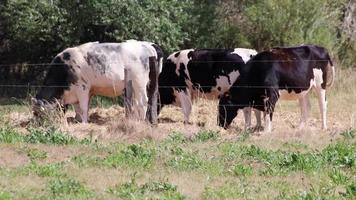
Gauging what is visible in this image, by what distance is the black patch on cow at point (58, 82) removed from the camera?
17.2 meters

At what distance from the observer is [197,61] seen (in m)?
19.0

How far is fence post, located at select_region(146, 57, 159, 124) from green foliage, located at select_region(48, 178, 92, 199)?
8059mm

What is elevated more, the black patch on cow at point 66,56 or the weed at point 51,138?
the black patch on cow at point 66,56

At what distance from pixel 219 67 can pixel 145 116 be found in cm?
255

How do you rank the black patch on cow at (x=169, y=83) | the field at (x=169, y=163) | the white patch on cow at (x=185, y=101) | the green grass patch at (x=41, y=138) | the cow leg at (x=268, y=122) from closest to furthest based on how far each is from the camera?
the field at (x=169, y=163) < the green grass patch at (x=41, y=138) < the cow leg at (x=268, y=122) < the white patch on cow at (x=185, y=101) < the black patch on cow at (x=169, y=83)

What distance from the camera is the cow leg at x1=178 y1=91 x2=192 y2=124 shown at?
1864cm

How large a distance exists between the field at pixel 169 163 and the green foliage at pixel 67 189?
0.04ft

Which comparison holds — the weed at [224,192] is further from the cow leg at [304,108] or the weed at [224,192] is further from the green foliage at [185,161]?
the cow leg at [304,108]

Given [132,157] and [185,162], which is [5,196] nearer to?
[132,157]

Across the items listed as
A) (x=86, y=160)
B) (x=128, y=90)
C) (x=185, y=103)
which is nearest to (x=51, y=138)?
(x=86, y=160)

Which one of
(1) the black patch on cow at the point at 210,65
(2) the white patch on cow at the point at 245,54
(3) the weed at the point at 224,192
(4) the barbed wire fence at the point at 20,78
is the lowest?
(4) the barbed wire fence at the point at 20,78

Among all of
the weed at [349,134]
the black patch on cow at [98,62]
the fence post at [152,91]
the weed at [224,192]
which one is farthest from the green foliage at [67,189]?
the fence post at [152,91]

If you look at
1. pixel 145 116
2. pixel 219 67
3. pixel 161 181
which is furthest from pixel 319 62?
pixel 161 181

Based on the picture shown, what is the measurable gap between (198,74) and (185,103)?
2.54 feet
